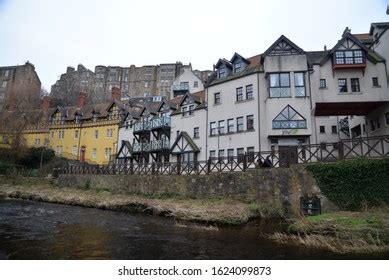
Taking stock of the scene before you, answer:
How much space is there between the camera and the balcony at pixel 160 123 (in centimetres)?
3466

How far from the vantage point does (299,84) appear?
25203mm

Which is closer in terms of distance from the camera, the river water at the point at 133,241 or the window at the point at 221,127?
the river water at the point at 133,241

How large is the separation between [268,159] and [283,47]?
40.5ft

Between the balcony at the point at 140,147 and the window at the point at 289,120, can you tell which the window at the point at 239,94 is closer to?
the window at the point at 289,120

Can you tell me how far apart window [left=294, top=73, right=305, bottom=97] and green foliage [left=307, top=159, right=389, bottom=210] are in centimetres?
1063

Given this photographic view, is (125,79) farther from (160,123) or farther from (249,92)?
(249,92)

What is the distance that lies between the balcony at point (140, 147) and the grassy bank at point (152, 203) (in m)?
8.77

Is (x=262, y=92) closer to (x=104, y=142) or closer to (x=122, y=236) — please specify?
(x=122, y=236)

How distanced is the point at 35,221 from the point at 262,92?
20.4 metres

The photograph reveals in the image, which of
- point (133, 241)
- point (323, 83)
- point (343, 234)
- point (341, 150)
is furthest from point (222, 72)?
point (343, 234)

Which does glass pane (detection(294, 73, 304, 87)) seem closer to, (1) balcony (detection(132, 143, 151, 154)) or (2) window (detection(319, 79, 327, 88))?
(2) window (detection(319, 79, 327, 88))

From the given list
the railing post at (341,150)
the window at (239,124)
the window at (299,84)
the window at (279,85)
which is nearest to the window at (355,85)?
the window at (299,84)

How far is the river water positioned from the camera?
8.79m

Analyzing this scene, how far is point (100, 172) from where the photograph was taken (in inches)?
1199
